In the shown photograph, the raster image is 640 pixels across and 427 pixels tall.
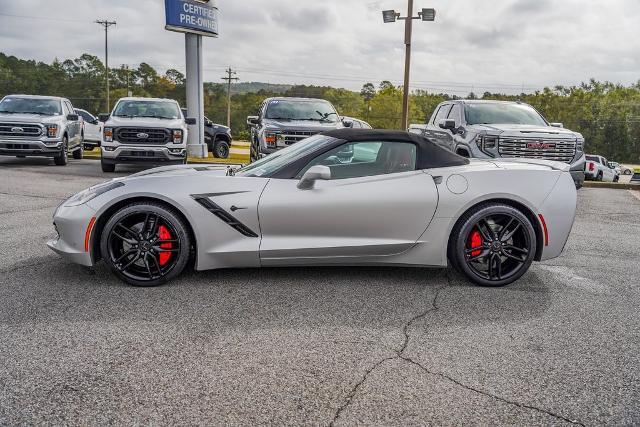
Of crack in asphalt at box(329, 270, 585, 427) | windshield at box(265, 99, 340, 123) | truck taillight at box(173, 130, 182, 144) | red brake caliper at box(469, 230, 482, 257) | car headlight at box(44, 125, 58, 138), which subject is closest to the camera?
crack in asphalt at box(329, 270, 585, 427)

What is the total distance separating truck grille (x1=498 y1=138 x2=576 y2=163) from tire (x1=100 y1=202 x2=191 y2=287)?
736 cm

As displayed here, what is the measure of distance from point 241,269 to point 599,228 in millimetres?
5585

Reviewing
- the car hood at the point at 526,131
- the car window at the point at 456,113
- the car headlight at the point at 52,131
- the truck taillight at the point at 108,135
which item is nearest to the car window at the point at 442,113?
the car window at the point at 456,113

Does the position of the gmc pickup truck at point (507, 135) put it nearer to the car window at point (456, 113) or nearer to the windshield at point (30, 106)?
the car window at point (456, 113)

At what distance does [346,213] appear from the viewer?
4609 millimetres

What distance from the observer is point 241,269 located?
5156 mm

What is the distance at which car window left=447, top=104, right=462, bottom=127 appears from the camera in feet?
38.6

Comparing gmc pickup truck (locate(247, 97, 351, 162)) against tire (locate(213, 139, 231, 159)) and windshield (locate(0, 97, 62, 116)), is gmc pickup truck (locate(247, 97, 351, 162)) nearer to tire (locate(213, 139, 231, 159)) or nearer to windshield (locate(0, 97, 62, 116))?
windshield (locate(0, 97, 62, 116))

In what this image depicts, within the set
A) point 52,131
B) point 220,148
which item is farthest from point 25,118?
point 220,148

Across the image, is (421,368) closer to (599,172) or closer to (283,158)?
(283,158)

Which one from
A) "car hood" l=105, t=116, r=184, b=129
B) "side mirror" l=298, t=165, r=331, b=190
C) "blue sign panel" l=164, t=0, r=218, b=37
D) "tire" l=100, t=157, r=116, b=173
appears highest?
"blue sign panel" l=164, t=0, r=218, b=37

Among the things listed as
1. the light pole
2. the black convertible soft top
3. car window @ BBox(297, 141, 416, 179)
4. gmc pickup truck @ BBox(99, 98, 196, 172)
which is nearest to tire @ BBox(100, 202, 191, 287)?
car window @ BBox(297, 141, 416, 179)

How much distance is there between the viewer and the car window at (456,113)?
1176 cm

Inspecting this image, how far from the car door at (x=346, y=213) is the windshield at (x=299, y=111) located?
9130 millimetres
